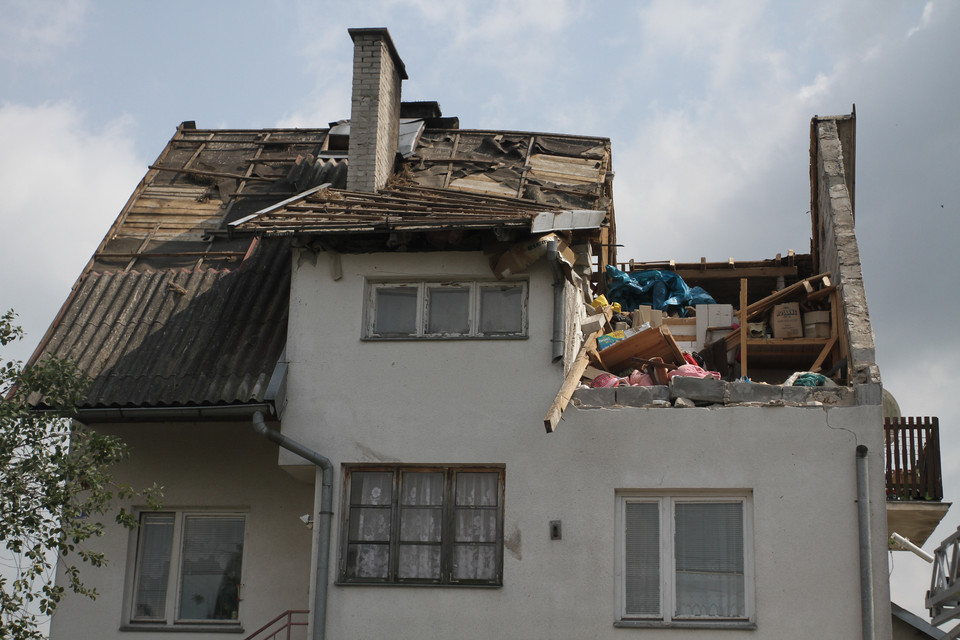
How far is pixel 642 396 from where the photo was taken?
13203mm

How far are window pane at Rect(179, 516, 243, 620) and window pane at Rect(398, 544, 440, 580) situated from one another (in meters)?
2.33

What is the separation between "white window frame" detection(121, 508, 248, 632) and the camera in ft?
45.8

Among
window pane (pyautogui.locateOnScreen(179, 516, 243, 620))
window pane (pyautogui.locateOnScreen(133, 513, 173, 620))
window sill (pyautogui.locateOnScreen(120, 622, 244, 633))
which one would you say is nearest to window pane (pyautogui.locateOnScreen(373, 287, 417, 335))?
window pane (pyautogui.locateOnScreen(179, 516, 243, 620))

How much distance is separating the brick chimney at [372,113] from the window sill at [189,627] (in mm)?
6026

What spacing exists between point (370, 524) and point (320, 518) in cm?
56

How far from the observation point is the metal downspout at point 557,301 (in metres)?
13.3

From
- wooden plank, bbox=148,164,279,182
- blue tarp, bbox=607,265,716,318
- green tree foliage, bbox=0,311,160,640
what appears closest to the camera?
green tree foliage, bbox=0,311,160,640

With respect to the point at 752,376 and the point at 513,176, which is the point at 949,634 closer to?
the point at 752,376

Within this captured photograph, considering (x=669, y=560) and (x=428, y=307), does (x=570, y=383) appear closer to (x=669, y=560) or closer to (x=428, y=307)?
(x=428, y=307)

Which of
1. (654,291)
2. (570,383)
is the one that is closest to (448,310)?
→ (570,383)

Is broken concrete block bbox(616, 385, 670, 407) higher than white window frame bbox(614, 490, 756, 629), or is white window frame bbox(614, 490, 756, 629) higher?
broken concrete block bbox(616, 385, 670, 407)

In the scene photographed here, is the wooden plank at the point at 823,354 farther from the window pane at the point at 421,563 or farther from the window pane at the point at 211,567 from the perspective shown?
the window pane at the point at 211,567

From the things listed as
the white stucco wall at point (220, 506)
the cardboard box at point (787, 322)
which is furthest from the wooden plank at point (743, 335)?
the white stucco wall at point (220, 506)

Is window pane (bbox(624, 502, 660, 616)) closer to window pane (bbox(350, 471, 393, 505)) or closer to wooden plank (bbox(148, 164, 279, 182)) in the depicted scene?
window pane (bbox(350, 471, 393, 505))
